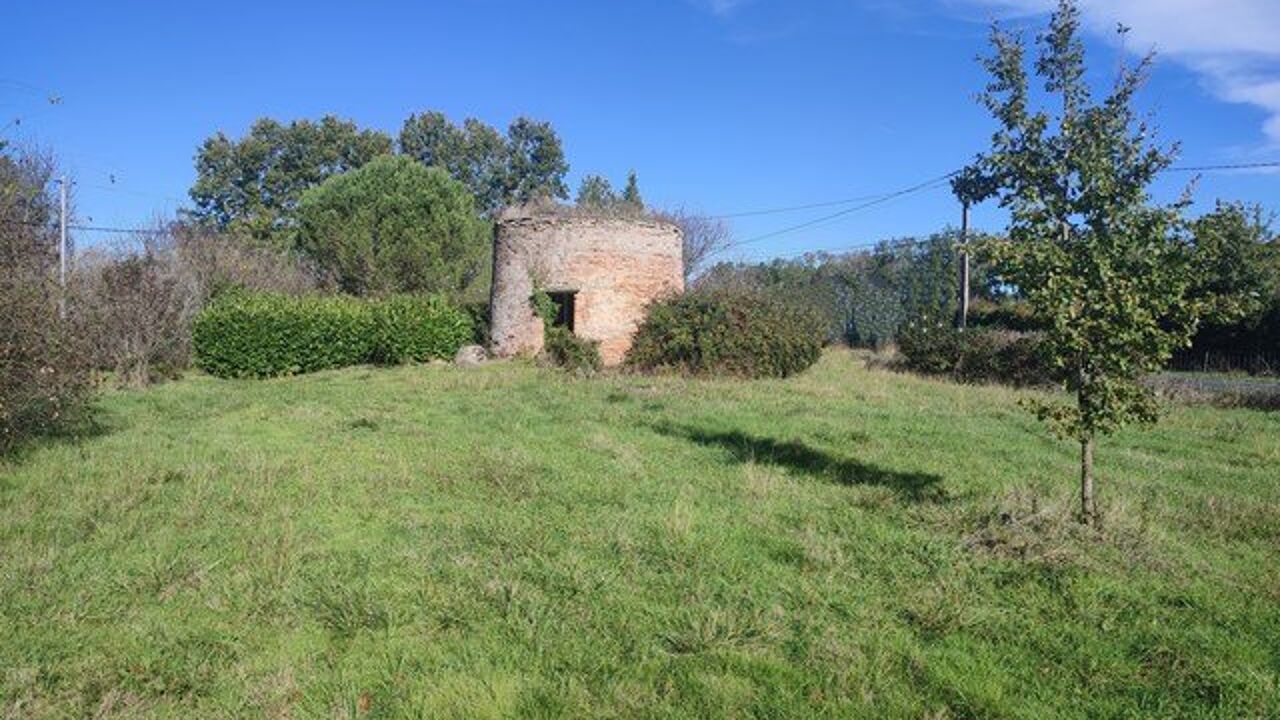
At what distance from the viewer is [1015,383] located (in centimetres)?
1928

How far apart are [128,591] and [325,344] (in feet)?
54.2

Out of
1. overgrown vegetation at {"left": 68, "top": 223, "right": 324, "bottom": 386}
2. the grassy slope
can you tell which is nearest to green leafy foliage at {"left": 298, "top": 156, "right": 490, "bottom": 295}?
overgrown vegetation at {"left": 68, "top": 223, "right": 324, "bottom": 386}

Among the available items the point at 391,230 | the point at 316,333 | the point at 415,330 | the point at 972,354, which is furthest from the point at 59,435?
the point at 391,230

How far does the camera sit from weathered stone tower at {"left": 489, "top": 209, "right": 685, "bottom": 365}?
65.1ft

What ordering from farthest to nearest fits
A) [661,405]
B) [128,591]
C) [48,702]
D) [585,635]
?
[661,405], [128,591], [585,635], [48,702]

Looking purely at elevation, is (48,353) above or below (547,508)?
above

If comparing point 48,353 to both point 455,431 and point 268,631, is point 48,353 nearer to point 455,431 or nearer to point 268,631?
point 455,431

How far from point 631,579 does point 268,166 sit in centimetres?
Answer: 4814

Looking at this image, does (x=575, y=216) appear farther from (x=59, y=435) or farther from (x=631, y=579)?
(x=631, y=579)

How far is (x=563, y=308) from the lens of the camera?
2122cm

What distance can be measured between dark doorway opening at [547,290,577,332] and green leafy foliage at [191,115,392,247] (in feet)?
98.1

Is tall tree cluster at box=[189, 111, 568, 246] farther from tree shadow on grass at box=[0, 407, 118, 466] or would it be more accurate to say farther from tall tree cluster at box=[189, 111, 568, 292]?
tree shadow on grass at box=[0, 407, 118, 466]

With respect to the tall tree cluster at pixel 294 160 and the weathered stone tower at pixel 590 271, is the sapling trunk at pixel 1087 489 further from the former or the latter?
the tall tree cluster at pixel 294 160

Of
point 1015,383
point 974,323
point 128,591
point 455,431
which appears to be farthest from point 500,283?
point 974,323
